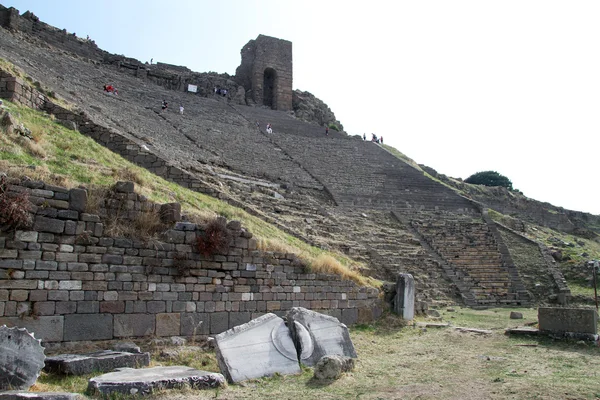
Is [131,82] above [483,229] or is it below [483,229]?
above

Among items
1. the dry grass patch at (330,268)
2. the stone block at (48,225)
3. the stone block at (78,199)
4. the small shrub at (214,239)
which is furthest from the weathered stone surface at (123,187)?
the dry grass patch at (330,268)

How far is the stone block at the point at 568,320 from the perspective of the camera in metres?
9.79

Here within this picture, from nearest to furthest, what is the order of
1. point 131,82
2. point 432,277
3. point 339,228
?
point 432,277 → point 339,228 → point 131,82

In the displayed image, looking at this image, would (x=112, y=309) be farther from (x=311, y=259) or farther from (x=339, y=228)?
(x=339, y=228)

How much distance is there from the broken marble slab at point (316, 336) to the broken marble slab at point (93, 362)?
2.20 m

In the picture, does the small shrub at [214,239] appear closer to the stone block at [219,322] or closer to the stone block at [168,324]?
the stone block at [219,322]

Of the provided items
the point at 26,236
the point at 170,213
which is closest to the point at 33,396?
the point at 26,236

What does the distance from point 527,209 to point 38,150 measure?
28.3 metres

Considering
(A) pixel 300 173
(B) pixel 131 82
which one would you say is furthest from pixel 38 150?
(B) pixel 131 82

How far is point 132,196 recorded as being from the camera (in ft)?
28.5

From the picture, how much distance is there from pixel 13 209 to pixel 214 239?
3.21m

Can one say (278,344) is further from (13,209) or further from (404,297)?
(404,297)

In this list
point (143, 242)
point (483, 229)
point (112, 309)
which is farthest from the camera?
point (483, 229)

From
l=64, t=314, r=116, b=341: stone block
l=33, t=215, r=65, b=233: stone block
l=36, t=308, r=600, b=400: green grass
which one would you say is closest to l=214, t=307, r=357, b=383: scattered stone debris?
l=36, t=308, r=600, b=400: green grass
